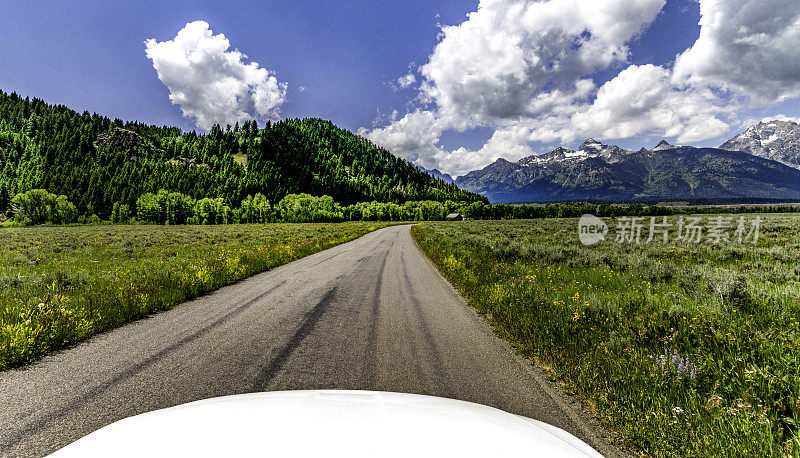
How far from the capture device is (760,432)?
102 inches

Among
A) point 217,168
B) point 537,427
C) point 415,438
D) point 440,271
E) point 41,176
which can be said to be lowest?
point 440,271

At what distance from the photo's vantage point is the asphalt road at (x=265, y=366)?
3.28 metres

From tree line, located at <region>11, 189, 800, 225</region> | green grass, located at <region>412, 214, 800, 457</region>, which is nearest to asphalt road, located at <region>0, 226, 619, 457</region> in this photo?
green grass, located at <region>412, 214, 800, 457</region>

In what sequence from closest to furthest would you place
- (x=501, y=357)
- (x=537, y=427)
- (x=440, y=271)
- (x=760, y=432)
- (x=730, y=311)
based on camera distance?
(x=537, y=427), (x=760, y=432), (x=501, y=357), (x=730, y=311), (x=440, y=271)

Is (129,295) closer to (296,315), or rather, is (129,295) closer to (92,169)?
(296,315)

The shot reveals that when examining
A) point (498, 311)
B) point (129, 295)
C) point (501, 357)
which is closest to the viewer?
point (501, 357)

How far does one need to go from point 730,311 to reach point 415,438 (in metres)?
7.50

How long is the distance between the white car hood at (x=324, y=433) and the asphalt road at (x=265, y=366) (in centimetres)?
159

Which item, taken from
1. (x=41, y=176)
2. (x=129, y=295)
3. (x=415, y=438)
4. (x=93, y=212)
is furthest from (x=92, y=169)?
(x=415, y=438)

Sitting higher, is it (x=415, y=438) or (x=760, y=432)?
(x=415, y=438)

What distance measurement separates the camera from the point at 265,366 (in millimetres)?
4355

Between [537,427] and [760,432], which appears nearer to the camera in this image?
[537,427]

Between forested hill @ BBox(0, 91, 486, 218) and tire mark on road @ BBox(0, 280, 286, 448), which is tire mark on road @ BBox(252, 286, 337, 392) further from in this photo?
forested hill @ BBox(0, 91, 486, 218)

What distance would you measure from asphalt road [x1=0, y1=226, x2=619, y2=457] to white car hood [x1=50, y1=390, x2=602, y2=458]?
1.59m
